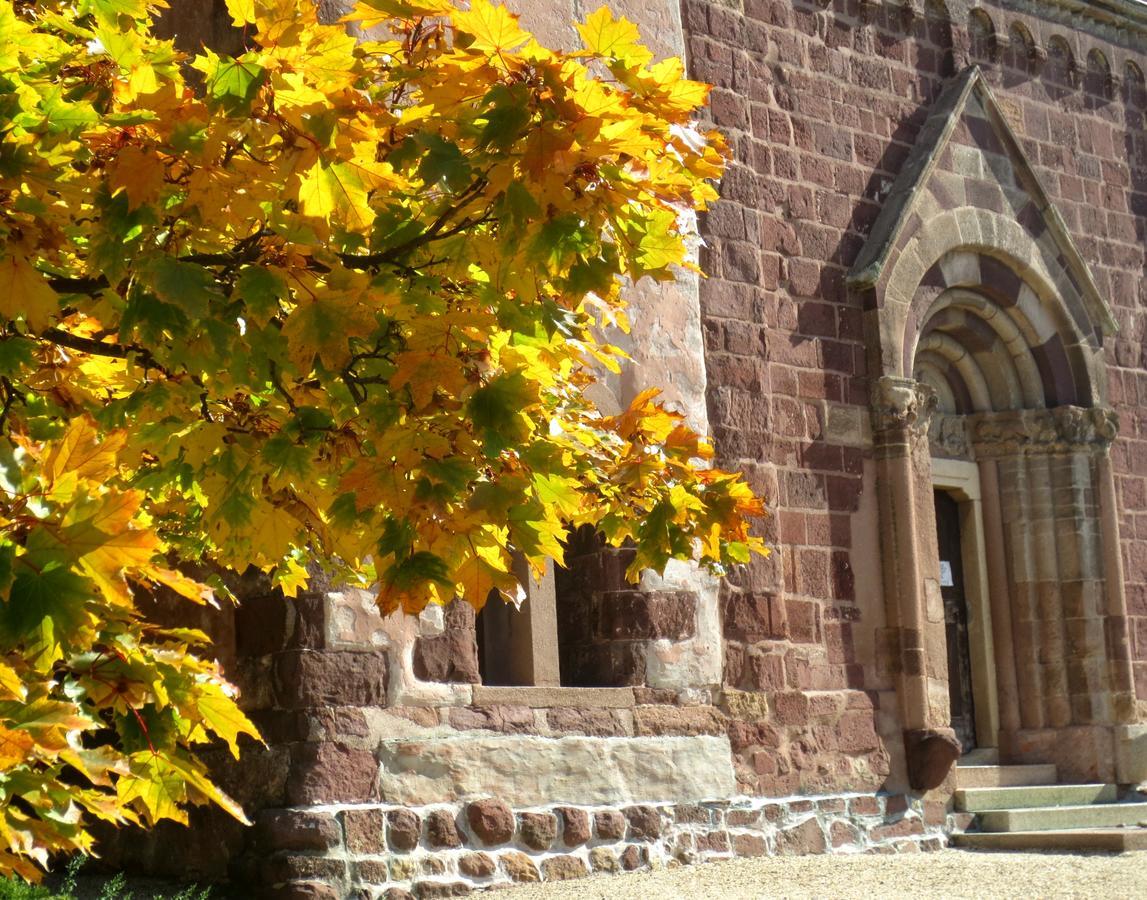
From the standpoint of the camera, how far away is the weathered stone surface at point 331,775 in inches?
272

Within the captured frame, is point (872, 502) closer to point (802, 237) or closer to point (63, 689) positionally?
point (802, 237)

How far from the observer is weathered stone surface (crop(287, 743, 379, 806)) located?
6.92 m

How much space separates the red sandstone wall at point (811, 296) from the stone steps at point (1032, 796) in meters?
0.80

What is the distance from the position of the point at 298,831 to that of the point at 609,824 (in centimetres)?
164

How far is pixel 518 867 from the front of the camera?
749 centimetres

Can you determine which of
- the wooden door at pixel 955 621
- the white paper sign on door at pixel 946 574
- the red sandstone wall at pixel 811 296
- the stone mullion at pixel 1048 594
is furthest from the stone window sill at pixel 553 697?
the stone mullion at pixel 1048 594

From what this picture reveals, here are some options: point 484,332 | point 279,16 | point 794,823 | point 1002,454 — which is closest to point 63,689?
point 484,332

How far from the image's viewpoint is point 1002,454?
1155 cm

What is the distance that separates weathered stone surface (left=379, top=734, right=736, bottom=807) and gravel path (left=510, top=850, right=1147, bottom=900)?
1.22 ft

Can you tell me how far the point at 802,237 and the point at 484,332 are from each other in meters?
7.12

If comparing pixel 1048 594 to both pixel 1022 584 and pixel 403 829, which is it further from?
pixel 403 829


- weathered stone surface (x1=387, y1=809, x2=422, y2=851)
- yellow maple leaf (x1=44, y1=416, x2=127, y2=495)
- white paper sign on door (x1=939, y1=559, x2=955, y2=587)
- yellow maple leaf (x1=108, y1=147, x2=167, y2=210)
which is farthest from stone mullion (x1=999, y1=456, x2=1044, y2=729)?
yellow maple leaf (x1=44, y1=416, x2=127, y2=495)

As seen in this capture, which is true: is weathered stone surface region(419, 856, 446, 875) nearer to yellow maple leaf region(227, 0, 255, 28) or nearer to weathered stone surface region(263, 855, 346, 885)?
weathered stone surface region(263, 855, 346, 885)

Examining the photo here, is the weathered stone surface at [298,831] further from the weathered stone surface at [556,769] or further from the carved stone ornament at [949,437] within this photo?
the carved stone ornament at [949,437]
